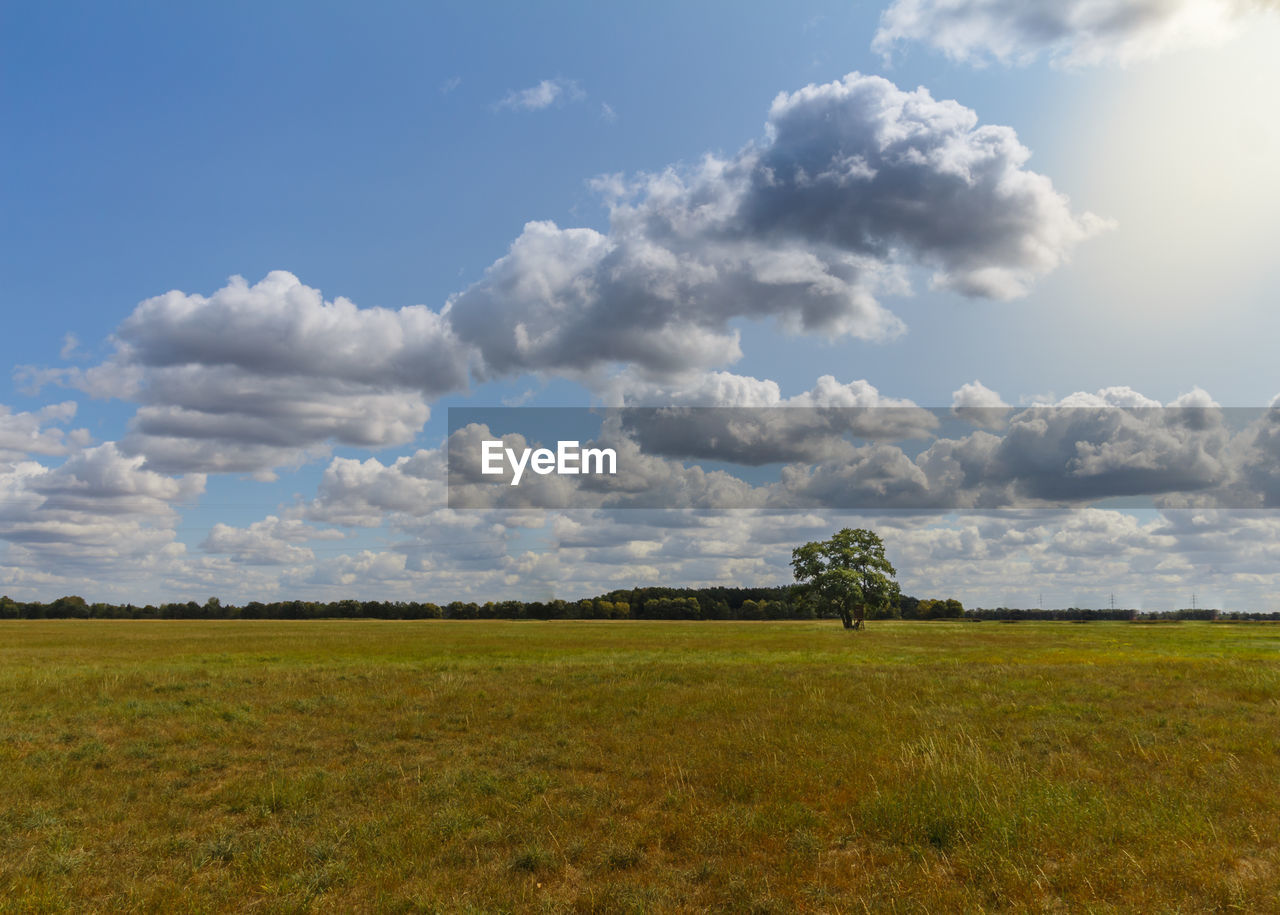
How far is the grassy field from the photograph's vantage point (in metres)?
9.38

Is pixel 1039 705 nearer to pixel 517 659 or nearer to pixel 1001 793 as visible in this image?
pixel 1001 793

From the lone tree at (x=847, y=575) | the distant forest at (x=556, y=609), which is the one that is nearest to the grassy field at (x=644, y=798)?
the lone tree at (x=847, y=575)

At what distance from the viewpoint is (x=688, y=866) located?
10.2m

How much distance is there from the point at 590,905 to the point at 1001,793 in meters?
7.85

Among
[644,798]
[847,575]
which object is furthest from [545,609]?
[644,798]

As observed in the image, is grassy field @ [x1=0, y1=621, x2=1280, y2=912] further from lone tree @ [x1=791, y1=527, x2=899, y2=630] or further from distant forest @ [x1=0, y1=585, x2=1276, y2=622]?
distant forest @ [x1=0, y1=585, x2=1276, y2=622]

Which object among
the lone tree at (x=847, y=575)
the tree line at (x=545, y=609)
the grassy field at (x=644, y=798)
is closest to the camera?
the grassy field at (x=644, y=798)

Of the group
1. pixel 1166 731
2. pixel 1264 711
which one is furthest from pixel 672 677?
pixel 1264 711

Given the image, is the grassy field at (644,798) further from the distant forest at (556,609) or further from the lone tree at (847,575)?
the distant forest at (556,609)

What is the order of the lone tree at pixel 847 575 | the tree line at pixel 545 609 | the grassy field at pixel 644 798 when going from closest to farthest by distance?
the grassy field at pixel 644 798
the lone tree at pixel 847 575
the tree line at pixel 545 609

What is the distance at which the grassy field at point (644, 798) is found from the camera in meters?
9.38

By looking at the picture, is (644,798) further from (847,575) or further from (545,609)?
(545,609)

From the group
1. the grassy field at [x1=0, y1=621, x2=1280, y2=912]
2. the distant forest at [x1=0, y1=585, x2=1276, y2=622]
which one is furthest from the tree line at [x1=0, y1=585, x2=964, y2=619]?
the grassy field at [x1=0, y1=621, x2=1280, y2=912]

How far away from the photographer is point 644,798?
13.3 metres
